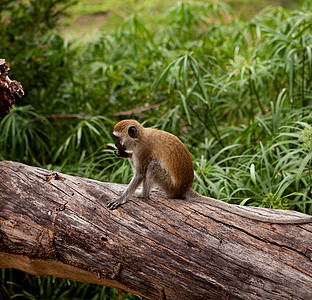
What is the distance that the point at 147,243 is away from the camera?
2598 millimetres

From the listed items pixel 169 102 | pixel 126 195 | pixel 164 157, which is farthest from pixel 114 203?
pixel 169 102

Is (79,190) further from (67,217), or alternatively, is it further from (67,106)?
(67,106)

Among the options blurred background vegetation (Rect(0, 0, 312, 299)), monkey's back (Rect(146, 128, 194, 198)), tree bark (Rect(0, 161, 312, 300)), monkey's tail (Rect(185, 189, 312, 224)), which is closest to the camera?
tree bark (Rect(0, 161, 312, 300))

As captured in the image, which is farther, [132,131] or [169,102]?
[169,102]

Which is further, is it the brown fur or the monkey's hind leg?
the brown fur

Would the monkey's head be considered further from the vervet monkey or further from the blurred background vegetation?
the blurred background vegetation

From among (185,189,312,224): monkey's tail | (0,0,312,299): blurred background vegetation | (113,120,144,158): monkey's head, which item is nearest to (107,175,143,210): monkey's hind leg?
(113,120,144,158): monkey's head

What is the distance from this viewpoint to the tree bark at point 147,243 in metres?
2.43

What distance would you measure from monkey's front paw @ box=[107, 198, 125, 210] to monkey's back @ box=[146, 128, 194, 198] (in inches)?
15.0

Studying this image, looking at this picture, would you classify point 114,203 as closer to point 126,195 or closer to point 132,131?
point 126,195

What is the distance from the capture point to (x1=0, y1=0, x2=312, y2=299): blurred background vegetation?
149 inches

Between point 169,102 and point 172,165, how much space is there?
2059mm

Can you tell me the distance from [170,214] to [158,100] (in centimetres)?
288

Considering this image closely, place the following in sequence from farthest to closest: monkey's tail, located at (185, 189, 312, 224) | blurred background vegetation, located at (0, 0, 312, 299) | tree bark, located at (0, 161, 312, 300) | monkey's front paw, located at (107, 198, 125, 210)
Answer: blurred background vegetation, located at (0, 0, 312, 299)
monkey's front paw, located at (107, 198, 125, 210)
monkey's tail, located at (185, 189, 312, 224)
tree bark, located at (0, 161, 312, 300)
